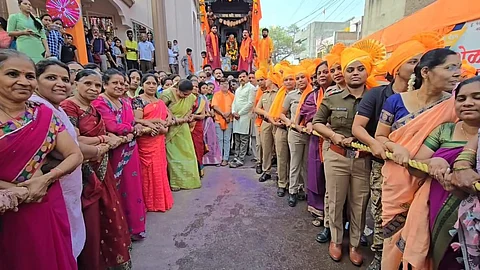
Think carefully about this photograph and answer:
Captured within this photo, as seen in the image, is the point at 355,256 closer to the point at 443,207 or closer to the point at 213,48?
the point at 443,207

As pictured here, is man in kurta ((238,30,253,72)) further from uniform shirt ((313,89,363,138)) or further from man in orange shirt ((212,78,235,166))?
uniform shirt ((313,89,363,138))

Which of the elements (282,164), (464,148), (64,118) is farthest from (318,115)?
(64,118)

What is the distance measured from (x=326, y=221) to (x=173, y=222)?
1676mm

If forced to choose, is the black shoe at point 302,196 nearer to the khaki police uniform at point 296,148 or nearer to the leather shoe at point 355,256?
the khaki police uniform at point 296,148

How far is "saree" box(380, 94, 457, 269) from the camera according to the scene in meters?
1.56

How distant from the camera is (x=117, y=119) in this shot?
2566mm

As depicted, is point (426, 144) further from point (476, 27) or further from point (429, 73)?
point (476, 27)

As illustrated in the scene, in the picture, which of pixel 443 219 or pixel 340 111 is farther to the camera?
pixel 340 111

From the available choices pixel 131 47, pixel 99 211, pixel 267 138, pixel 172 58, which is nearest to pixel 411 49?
pixel 99 211

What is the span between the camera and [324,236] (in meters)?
2.84

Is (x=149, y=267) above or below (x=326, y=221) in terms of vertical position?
below

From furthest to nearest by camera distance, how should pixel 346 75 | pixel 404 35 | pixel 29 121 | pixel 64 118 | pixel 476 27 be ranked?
pixel 404 35 < pixel 476 27 < pixel 346 75 < pixel 64 118 < pixel 29 121

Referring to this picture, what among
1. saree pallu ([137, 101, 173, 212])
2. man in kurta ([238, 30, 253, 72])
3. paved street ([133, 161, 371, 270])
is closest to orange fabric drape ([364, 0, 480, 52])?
paved street ([133, 161, 371, 270])

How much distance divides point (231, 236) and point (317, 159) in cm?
121
